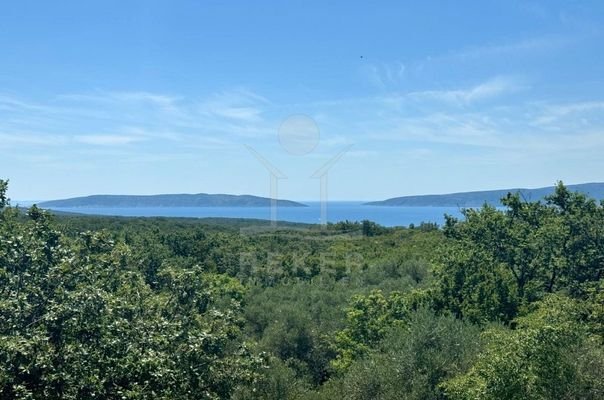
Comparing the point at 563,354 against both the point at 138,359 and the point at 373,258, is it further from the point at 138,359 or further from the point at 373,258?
the point at 373,258

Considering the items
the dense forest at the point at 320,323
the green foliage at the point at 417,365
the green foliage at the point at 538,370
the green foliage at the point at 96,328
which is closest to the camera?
the green foliage at the point at 96,328

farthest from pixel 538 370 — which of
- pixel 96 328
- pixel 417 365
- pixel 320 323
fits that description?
pixel 320 323

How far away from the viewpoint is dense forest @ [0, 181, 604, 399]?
11.3m

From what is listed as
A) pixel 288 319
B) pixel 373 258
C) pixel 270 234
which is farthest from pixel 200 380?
pixel 270 234

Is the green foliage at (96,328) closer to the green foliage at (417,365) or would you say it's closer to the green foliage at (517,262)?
the green foliage at (417,365)

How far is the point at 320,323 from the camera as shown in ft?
98.0

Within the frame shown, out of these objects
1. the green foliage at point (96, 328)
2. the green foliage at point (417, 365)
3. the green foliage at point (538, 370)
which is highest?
the green foliage at point (96, 328)

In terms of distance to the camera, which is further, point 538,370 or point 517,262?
point 517,262

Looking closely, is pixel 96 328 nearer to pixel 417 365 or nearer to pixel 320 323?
pixel 417 365

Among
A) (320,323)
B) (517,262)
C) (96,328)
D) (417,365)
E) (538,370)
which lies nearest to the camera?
(96,328)

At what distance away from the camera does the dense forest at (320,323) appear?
1133 cm

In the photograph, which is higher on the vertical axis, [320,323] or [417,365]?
[417,365]

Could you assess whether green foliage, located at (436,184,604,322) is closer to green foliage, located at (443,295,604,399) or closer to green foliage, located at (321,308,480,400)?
green foliage, located at (321,308,480,400)

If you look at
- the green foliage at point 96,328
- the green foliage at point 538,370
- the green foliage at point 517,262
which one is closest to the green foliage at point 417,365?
the green foliage at point 538,370
